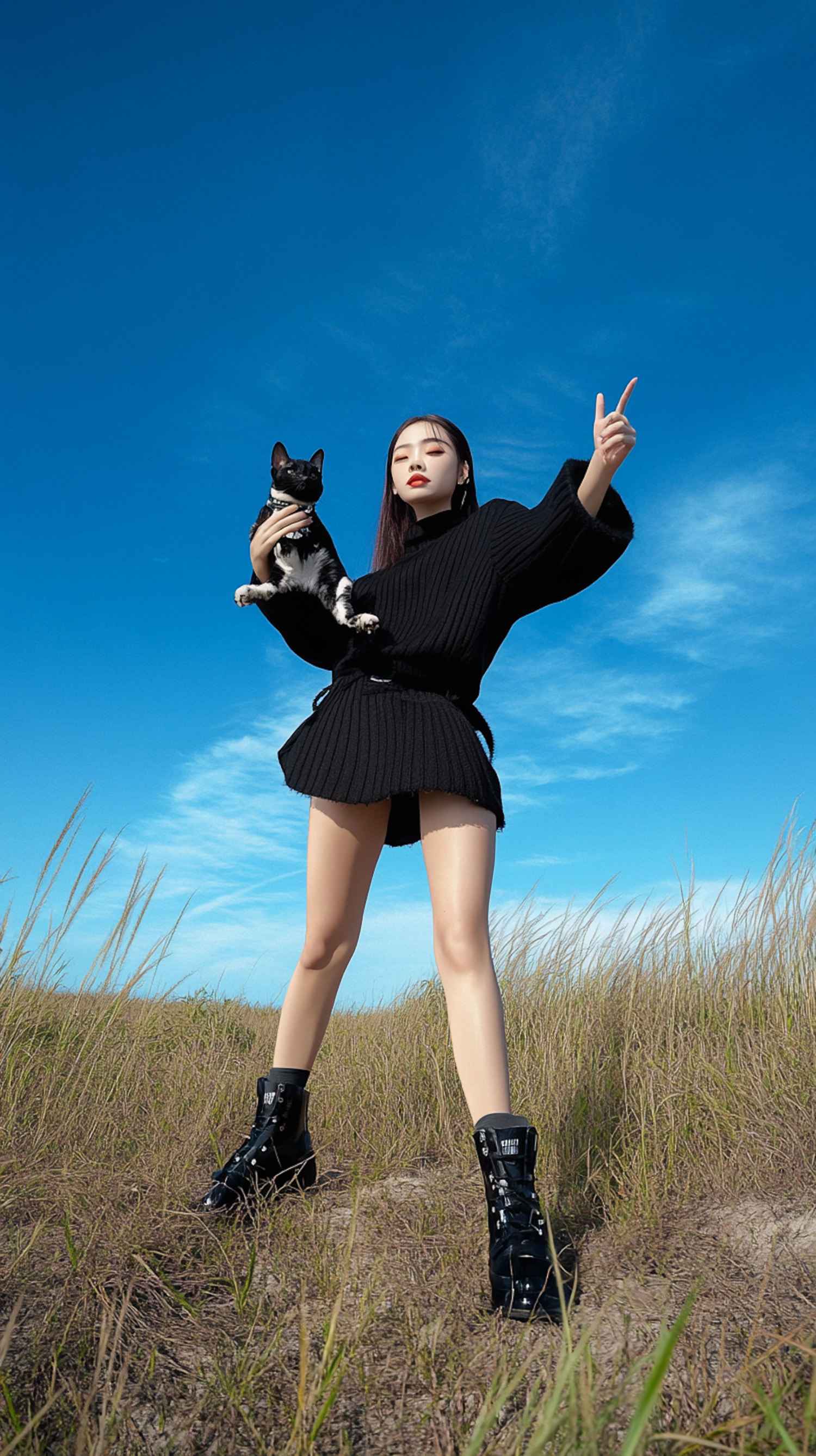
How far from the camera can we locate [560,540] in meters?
2.55

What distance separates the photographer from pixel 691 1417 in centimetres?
149

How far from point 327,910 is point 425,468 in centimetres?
148

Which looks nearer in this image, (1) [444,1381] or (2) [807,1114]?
(1) [444,1381]

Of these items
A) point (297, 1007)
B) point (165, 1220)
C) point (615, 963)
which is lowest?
point (165, 1220)

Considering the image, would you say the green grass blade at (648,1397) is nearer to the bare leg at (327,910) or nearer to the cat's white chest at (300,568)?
the bare leg at (327,910)

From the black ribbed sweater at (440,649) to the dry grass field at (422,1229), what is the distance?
1163 millimetres

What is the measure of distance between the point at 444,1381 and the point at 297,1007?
4.01ft

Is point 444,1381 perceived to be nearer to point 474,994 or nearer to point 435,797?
point 474,994

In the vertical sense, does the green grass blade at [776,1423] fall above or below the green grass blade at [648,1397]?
below

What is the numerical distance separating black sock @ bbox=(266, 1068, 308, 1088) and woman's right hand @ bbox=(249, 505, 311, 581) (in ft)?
5.34

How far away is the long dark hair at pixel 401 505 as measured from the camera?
3.03 meters

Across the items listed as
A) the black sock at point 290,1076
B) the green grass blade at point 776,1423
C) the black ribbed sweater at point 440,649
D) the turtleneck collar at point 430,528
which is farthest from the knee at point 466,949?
the turtleneck collar at point 430,528

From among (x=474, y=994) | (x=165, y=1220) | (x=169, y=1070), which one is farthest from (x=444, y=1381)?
(x=169, y=1070)

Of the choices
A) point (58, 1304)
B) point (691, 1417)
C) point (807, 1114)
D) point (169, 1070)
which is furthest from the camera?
point (169, 1070)
